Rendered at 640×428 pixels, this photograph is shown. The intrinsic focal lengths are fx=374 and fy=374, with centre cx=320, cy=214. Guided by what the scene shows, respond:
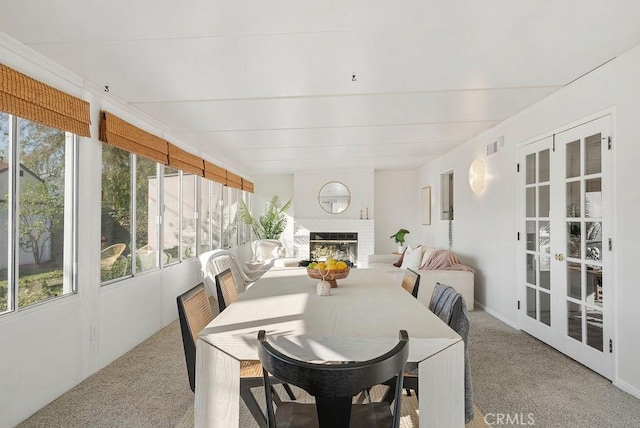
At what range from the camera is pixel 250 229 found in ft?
30.2

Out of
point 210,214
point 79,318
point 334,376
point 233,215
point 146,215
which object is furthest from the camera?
point 233,215

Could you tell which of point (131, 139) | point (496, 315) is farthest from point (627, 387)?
point (131, 139)

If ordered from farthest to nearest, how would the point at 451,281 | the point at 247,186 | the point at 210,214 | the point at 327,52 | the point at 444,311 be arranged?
the point at 247,186
the point at 210,214
the point at 451,281
the point at 327,52
the point at 444,311

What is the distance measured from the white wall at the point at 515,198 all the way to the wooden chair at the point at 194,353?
251 cm

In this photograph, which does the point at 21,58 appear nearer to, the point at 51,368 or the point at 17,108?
the point at 17,108

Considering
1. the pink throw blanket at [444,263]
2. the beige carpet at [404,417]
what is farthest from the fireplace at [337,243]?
the beige carpet at [404,417]

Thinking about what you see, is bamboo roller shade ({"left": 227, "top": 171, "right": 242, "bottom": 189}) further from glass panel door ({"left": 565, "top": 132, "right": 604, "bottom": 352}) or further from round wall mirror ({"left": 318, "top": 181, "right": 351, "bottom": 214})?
glass panel door ({"left": 565, "top": 132, "right": 604, "bottom": 352})

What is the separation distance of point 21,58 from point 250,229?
6.99 meters

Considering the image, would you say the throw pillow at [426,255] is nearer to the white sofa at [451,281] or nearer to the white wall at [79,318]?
the white sofa at [451,281]

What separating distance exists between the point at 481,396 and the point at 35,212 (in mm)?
3221

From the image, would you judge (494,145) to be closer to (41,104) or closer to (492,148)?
(492,148)

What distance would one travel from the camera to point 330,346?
145 cm

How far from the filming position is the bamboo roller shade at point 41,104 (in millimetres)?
2146

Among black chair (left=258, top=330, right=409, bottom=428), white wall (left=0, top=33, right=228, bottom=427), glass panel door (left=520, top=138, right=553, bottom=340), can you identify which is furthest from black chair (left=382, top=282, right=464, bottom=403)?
white wall (left=0, top=33, right=228, bottom=427)
